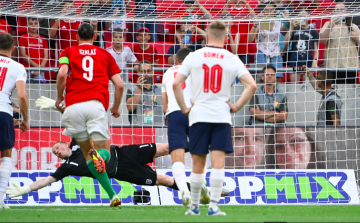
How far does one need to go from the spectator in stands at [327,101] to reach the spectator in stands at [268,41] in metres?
0.80

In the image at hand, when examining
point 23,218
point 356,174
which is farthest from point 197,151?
point 356,174

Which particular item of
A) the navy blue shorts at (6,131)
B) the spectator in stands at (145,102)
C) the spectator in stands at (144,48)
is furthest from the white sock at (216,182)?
the spectator in stands at (144,48)

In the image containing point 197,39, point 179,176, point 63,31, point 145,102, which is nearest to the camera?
point 179,176

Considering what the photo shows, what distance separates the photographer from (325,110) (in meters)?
10.8

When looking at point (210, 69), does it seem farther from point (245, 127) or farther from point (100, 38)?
point (100, 38)

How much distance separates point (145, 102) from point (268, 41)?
285 cm

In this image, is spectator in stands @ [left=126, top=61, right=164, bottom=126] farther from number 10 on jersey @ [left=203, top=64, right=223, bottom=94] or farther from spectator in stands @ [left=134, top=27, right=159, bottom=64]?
number 10 on jersey @ [left=203, top=64, right=223, bottom=94]

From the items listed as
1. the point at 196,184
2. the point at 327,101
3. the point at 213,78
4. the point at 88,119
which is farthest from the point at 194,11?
the point at 196,184

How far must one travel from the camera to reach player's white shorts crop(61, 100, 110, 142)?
682 cm

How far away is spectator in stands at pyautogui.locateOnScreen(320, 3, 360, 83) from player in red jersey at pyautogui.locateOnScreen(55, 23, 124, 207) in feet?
18.4

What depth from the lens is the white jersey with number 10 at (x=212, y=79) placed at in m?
5.71

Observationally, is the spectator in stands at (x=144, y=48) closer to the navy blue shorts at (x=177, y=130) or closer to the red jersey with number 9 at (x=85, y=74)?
the navy blue shorts at (x=177, y=130)

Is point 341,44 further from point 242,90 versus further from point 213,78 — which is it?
point 213,78

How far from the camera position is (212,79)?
5.74 m
